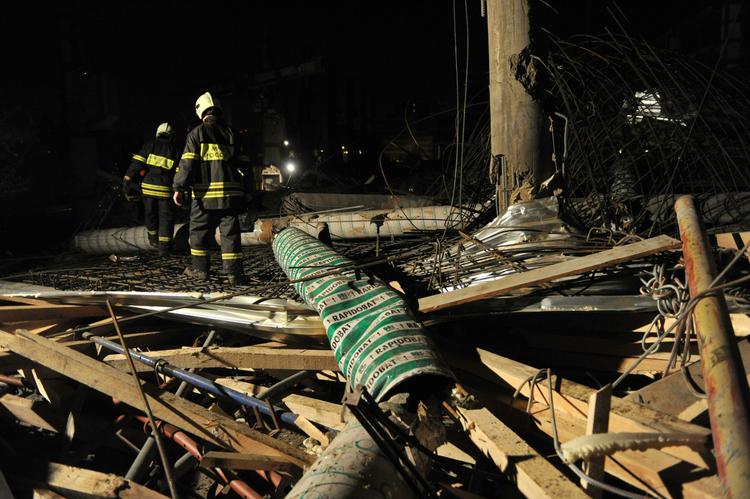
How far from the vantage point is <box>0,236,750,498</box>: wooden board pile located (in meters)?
1.80

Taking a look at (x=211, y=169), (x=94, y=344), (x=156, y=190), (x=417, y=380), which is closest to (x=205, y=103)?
(x=211, y=169)


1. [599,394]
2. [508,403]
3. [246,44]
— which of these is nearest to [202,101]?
[508,403]

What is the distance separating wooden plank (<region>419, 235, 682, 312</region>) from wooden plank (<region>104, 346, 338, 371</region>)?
705 millimetres

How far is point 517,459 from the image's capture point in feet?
6.37

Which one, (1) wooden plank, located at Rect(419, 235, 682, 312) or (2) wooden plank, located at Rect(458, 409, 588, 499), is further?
(1) wooden plank, located at Rect(419, 235, 682, 312)

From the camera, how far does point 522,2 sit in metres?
3.74

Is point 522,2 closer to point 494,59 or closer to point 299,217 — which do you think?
point 494,59

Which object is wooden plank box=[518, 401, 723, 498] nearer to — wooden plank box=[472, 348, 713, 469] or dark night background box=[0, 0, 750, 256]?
wooden plank box=[472, 348, 713, 469]

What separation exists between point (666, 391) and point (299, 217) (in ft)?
16.9

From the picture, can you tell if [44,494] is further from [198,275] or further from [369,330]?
[198,275]

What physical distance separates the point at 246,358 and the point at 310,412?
0.61 meters

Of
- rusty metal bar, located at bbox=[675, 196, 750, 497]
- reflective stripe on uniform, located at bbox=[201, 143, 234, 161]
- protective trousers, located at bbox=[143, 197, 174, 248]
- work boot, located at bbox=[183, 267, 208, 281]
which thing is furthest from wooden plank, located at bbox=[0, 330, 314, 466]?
protective trousers, located at bbox=[143, 197, 174, 248]

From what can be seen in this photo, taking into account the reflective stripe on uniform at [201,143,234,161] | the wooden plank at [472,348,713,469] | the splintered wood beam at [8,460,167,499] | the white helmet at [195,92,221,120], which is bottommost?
the splintered wood beam at [8,460,167,499]

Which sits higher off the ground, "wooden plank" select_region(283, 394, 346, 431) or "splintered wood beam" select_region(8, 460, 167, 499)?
"wooden plank" select_region(283, 394, 346, 431)
